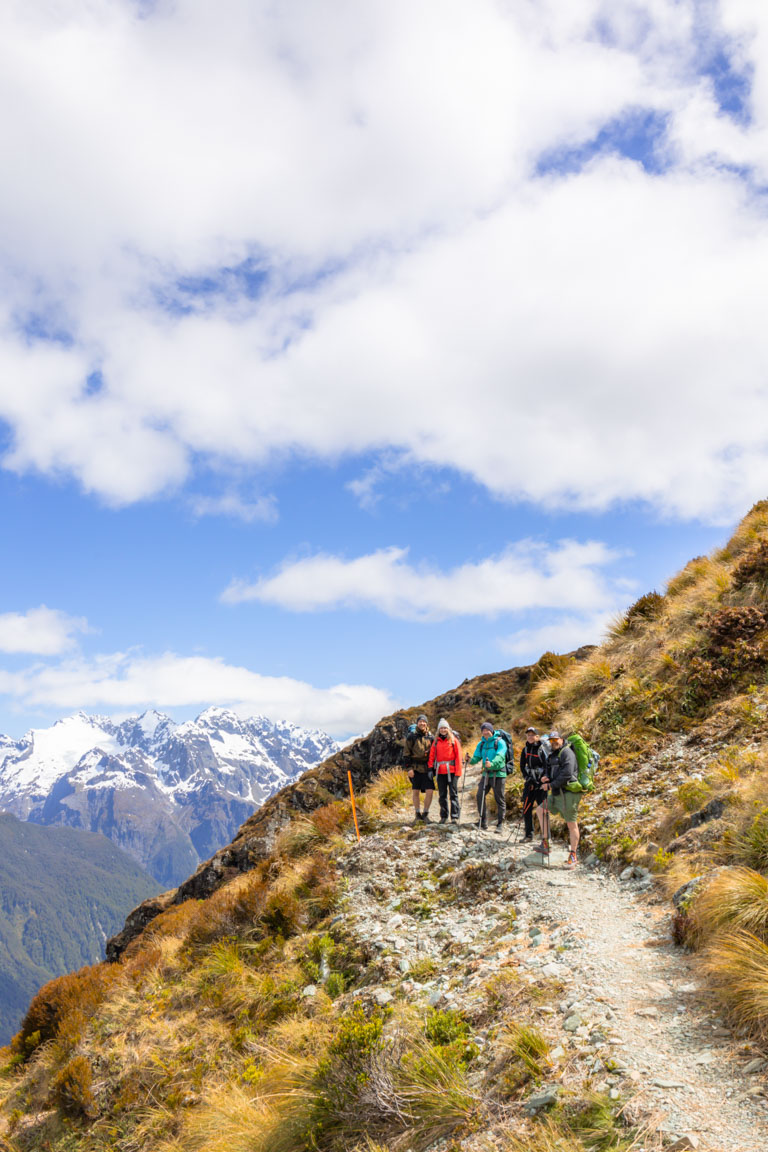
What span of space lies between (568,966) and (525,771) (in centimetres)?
649

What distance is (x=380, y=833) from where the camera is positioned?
15.3 meters

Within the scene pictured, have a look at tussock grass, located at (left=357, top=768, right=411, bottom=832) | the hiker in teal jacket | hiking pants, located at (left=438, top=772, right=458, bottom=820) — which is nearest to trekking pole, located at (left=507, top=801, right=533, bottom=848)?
the hiker in teal jacket

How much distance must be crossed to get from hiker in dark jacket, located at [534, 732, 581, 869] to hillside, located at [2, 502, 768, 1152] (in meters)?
0.45

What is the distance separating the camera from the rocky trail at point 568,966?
16.0 feet

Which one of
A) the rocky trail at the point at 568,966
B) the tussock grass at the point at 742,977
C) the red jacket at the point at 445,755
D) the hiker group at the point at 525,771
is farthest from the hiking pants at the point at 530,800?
the tussock grass at the point at 742,977

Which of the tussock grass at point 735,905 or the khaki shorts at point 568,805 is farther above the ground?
the khaki shorts at point 568,805

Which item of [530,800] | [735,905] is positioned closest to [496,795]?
[530,800]

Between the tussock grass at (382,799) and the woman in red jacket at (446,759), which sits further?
the tussock grass at (382,799)

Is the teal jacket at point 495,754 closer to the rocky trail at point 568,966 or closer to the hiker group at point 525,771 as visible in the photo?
the hiker group at point 525,771

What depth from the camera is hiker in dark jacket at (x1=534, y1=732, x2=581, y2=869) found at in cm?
1177

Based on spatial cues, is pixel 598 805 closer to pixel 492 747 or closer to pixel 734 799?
pixel 492 747

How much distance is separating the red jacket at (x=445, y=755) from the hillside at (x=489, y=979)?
1.42 meters

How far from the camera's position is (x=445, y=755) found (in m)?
14.7

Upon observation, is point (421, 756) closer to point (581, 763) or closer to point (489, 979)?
point (581, 763)
